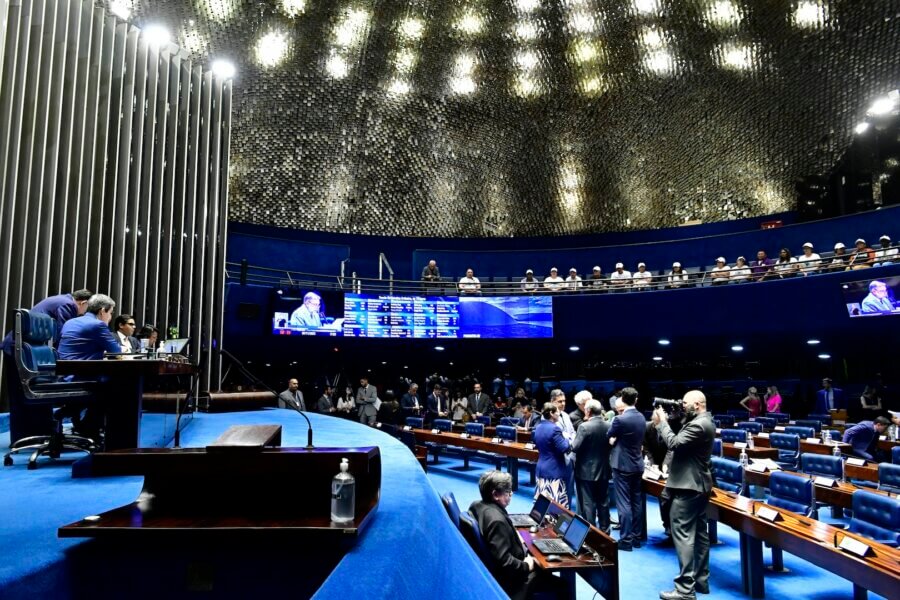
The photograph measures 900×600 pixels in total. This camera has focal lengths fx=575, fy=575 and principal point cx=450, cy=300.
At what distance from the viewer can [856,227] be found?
1470cm

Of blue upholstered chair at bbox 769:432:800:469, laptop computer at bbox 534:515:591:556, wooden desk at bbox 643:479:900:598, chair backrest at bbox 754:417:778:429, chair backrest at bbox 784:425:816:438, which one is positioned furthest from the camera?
chair backrest at bbox 754:417:778:429

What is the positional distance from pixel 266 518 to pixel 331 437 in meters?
2.44

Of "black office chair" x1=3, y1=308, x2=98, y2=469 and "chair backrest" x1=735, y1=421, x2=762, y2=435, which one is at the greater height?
"black office chair" x1=3, y1=308, x2=98, y2=469

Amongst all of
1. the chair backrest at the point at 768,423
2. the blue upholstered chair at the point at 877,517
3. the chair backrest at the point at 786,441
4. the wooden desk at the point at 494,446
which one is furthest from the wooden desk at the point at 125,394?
the chair backrest at the point at 768,423

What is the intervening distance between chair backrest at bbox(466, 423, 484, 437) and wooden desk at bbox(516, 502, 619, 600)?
20.7ft

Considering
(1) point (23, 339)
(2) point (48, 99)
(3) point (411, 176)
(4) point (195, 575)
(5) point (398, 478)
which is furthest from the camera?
(3) point (411, 176)

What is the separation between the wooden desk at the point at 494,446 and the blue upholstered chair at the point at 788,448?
3426mm

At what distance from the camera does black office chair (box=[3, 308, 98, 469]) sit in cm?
343

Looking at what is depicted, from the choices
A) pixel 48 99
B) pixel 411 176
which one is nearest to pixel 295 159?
pixel 411 176

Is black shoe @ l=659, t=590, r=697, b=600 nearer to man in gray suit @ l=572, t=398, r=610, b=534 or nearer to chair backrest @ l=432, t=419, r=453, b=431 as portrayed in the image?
man in gray suit @ l=572, t=398, r=610, b=534

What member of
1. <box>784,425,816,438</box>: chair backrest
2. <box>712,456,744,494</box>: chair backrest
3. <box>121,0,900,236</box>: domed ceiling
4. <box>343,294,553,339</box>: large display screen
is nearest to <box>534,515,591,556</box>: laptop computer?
<box>712,456,744,494</box>: chair backrest

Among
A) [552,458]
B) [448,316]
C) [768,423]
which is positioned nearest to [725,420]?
[768,423]

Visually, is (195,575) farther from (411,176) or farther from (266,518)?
(411,176)

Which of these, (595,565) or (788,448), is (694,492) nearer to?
(595,565)
